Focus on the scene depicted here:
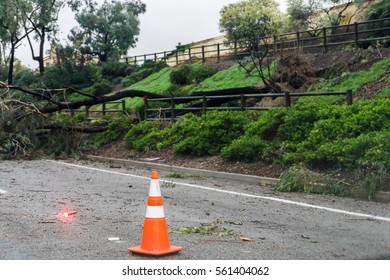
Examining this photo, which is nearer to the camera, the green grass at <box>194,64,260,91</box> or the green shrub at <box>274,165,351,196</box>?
the green shrub at <box>274,165,351,196</box>

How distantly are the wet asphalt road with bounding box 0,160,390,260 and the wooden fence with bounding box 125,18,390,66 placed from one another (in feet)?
43.9

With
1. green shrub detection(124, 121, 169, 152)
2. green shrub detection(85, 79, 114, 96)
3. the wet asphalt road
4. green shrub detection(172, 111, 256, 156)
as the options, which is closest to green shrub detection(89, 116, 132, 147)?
green shrub detection(124, 121, 169, 152)

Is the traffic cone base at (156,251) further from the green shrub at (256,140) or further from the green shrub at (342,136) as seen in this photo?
the green shrub at (256,140)

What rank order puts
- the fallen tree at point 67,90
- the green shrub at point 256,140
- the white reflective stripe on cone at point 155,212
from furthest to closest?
the fallen tree at point 67,90 < the green shrub at point 256,140 < the white reflective stripe on cone at point 155,212

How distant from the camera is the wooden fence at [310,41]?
89.5 feet

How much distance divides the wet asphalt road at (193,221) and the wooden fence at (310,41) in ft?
43.9

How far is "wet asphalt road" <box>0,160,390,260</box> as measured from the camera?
6.69m

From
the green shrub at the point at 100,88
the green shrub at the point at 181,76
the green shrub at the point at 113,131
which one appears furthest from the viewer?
the green shrub at the point at 100,88

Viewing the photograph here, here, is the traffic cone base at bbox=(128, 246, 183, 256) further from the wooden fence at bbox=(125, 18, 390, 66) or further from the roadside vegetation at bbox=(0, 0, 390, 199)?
the wooden fence at bbox=(125, 18, 390, 66)

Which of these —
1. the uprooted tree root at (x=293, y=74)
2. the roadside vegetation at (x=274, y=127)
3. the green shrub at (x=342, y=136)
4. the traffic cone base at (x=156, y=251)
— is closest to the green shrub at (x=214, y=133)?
the roadside vegetation at (x=274, y=127)

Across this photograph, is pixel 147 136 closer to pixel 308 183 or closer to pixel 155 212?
pixel 308 183

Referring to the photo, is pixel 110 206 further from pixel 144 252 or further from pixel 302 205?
pixel 144 252

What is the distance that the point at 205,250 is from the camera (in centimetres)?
674

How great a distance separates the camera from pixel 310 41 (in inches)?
1535
